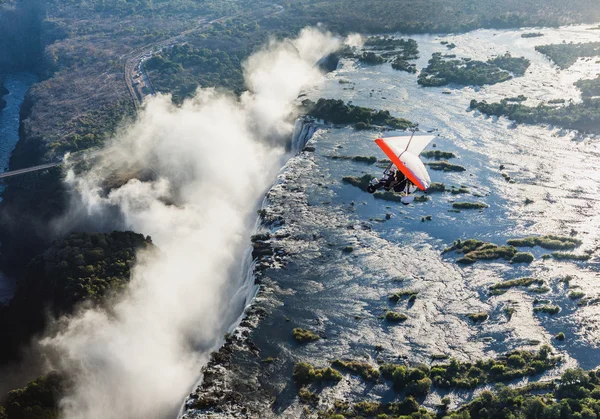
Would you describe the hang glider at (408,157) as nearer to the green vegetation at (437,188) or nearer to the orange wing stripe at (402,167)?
the orange wing stripe at (402,167)

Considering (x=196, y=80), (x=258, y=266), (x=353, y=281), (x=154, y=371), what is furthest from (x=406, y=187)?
(x=196, y=80)

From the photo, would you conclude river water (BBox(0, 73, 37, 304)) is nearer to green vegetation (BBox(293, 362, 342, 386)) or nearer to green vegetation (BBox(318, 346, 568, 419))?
green vegetation (BBox(293, 362, 342, 386))

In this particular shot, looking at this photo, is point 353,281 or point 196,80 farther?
point 196,80

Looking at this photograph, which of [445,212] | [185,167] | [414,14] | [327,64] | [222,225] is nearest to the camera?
[445,212]

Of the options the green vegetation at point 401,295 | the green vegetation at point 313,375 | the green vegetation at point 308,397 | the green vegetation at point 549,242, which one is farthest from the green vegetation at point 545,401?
the green vegetation at point 549,242

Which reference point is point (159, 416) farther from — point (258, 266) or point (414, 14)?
point (414, 14)

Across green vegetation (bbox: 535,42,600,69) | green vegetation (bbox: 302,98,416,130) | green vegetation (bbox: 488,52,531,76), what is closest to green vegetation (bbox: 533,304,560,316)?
green vegetation (bbox: 302,98,416,130)

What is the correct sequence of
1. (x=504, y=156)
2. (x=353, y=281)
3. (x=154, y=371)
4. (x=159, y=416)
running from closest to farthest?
(x=159, y=416) < (x=154, y=371) < (x=353, y=281) < (x=504, y=156)

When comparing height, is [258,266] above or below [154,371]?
above
